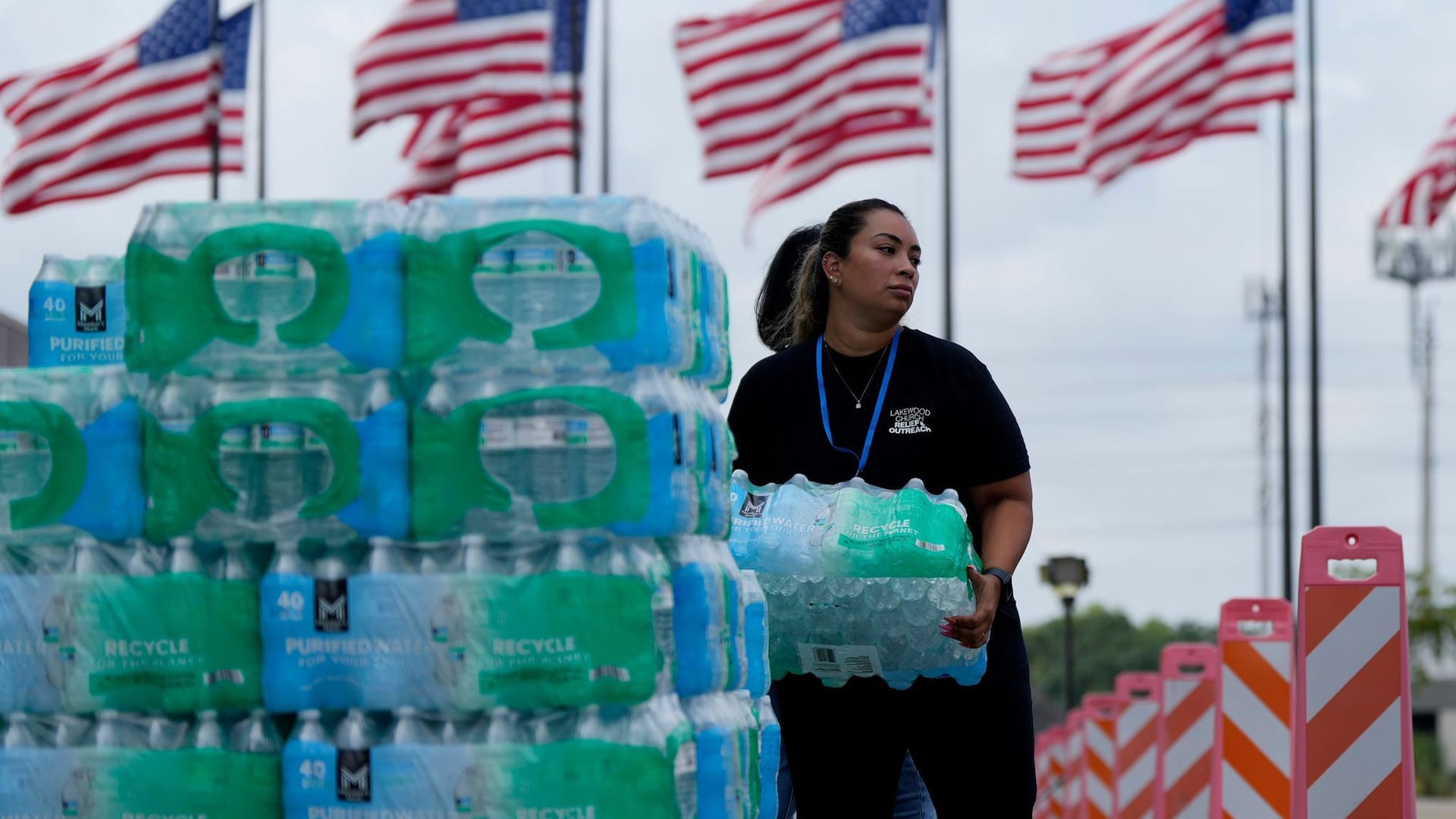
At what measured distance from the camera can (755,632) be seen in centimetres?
594

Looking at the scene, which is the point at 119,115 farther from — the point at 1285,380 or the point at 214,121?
the point at 1285,380

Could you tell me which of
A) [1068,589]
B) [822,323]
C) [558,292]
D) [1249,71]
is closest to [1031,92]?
[1249,71]

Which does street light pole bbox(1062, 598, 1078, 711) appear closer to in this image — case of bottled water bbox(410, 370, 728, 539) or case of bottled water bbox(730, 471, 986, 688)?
case of bottled water bbox(730, 471, 986, 688)

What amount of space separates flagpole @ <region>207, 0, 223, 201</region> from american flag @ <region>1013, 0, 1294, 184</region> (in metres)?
9.43

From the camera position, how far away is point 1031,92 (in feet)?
81.1

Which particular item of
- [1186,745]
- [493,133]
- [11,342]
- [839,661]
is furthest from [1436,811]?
[839,661]

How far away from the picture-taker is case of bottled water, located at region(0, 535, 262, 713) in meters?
5.27

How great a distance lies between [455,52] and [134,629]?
59.0 feet

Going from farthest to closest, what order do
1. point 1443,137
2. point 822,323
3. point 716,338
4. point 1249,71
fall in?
point 1443,137 < point 1249,71 < point 822,323 < point 716,338

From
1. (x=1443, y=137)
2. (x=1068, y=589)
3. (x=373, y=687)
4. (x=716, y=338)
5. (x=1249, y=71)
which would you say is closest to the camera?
(x=373, y=687)

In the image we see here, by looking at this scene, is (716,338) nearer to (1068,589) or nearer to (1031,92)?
(1031,92)

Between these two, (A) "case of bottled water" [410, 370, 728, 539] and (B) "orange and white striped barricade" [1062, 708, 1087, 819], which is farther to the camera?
(B) "orange and white striped barricade" [1062, 708, 1087, 819]

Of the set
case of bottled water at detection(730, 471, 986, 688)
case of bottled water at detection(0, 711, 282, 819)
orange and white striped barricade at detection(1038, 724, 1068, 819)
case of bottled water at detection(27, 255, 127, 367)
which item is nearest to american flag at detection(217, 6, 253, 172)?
orange and white striped barricade at detection(1038, 724, 1068, 819)

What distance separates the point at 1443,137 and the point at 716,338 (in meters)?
21.7
